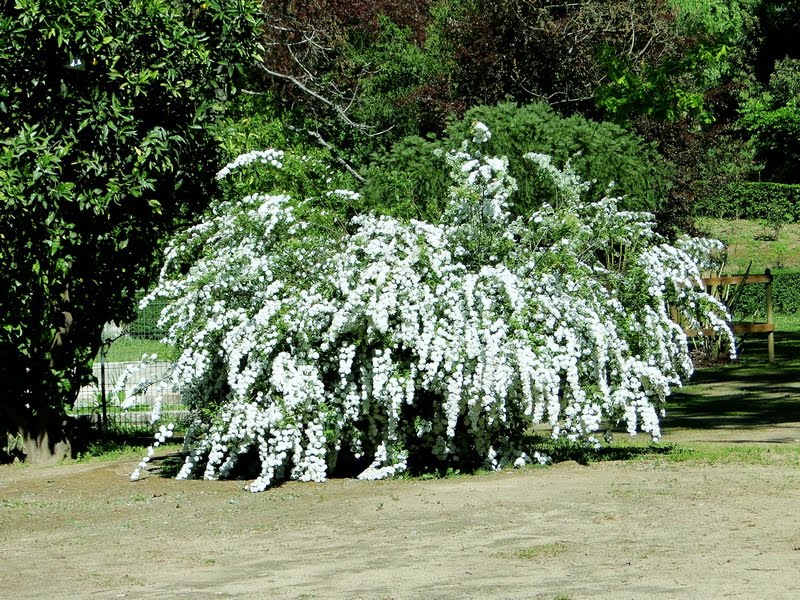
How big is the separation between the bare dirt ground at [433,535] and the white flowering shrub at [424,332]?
0.48m

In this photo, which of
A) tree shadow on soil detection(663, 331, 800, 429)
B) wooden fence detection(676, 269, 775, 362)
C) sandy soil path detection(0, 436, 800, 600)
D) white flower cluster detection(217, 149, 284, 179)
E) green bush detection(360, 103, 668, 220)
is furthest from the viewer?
wooden fence detection(676, 269, 775, 362)

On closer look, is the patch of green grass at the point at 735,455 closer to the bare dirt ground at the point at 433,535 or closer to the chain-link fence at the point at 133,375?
the bare dirt ground at the point at 433,535

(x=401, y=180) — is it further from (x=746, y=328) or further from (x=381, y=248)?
(x=746, y=328)

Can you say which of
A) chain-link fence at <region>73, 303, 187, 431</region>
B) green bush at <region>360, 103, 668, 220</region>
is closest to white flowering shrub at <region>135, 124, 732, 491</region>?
chain-link fence at <region>73, 303, 187, 431</region>

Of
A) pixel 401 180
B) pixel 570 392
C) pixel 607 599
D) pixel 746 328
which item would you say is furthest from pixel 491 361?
pixel 746 328

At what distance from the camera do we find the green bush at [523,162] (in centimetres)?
1664

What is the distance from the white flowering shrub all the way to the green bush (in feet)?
17.5

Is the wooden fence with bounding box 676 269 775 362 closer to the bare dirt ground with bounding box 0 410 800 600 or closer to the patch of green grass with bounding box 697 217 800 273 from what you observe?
the bare dirt ground with bounding box 0 410 800 600

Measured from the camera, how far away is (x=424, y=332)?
9945mm

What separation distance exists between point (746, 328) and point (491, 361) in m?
13.6

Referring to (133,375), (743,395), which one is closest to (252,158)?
(133,375)

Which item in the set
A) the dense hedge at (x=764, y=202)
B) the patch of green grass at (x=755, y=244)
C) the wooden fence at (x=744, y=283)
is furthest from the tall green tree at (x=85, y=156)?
the dense hedge at (x=764, y=202)

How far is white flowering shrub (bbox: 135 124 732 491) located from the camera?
9.95 m

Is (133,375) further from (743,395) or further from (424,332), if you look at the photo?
(743,395)
